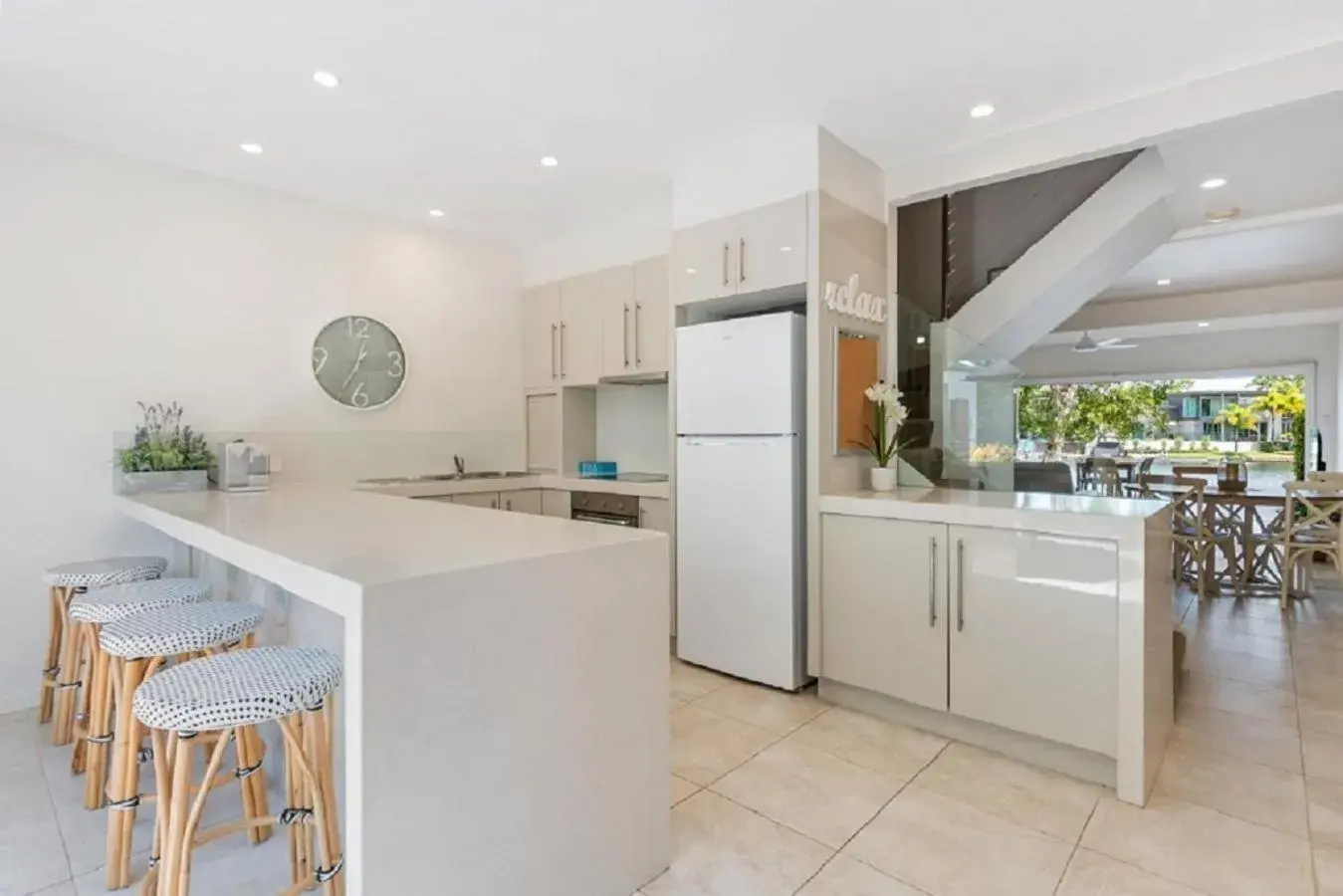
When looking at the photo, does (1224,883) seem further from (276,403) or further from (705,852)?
(276,403)

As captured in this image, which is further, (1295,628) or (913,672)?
(1295,628)

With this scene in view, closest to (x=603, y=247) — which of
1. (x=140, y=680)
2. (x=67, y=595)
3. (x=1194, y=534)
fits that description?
(x=67, y=595)

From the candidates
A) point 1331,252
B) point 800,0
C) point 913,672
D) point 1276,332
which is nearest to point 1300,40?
point 800,0

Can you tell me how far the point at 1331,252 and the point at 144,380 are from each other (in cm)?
789

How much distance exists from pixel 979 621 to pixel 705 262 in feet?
6.48

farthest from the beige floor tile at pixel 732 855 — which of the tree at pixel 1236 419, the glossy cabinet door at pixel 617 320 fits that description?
the tree at pixel 1236 419

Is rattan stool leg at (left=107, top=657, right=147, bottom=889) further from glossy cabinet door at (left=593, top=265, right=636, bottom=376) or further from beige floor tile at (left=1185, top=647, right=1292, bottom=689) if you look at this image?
beige floor tile at (left=1185, top=647, right=1292, bottom=689)

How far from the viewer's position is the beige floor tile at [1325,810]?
1.94 metres

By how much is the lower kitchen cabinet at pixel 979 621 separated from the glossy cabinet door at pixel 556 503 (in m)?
1.76

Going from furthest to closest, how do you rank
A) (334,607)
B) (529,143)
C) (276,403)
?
(276,403)
(529,143)
(334,607)

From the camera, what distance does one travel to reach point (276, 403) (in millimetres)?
3672

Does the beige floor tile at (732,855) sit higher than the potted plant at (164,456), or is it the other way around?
the potted plant at (164,456)

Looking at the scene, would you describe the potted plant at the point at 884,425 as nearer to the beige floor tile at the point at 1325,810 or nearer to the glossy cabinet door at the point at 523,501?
the beige floor tile at the point at 1325,810

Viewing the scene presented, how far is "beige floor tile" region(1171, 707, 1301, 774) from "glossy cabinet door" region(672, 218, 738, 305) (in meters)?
2.57
